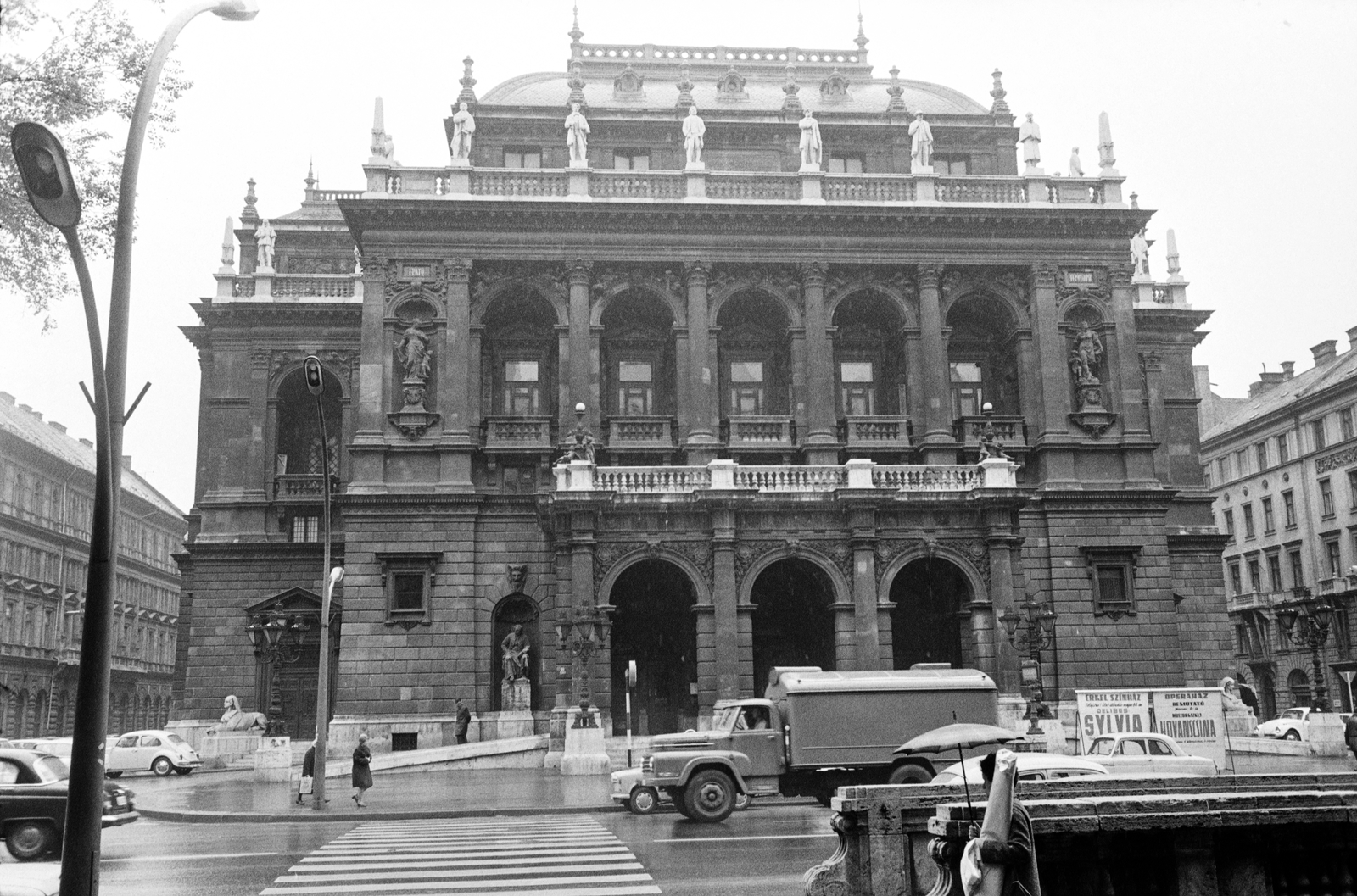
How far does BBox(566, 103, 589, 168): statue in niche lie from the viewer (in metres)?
44.7

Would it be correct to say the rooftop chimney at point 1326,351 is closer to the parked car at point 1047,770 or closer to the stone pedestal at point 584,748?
the stone pedestal at point 584,748

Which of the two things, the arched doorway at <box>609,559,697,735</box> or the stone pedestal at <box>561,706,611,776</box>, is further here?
the arched doorway at <box>609,559,697,735</box>

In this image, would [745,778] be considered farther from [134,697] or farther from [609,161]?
[134,697]

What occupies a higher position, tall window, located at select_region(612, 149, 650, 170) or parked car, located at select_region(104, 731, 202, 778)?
tall window, located at select_region(612, 149, 650, 170)

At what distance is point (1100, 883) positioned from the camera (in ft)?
27.2

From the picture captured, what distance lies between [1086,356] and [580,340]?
17573 mm

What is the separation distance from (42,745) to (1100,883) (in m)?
37.8

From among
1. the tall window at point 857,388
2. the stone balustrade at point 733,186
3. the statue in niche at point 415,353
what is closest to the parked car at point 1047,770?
the statue in niche at point 415,353

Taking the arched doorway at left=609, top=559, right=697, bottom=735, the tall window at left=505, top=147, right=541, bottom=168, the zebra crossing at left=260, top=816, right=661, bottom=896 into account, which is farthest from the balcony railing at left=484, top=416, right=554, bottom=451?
the zebra crossing at left=260, top=816, right=661, bottom=896

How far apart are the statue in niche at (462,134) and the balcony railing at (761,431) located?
513 inches

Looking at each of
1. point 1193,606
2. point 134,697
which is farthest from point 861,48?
point 134,697

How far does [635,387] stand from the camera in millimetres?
46219

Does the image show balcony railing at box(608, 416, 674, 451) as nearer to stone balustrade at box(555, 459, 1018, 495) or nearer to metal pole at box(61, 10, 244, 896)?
stone balustrade at box(555, 459, 1018, 495)

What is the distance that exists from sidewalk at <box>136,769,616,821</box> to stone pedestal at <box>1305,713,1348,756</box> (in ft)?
71.7
